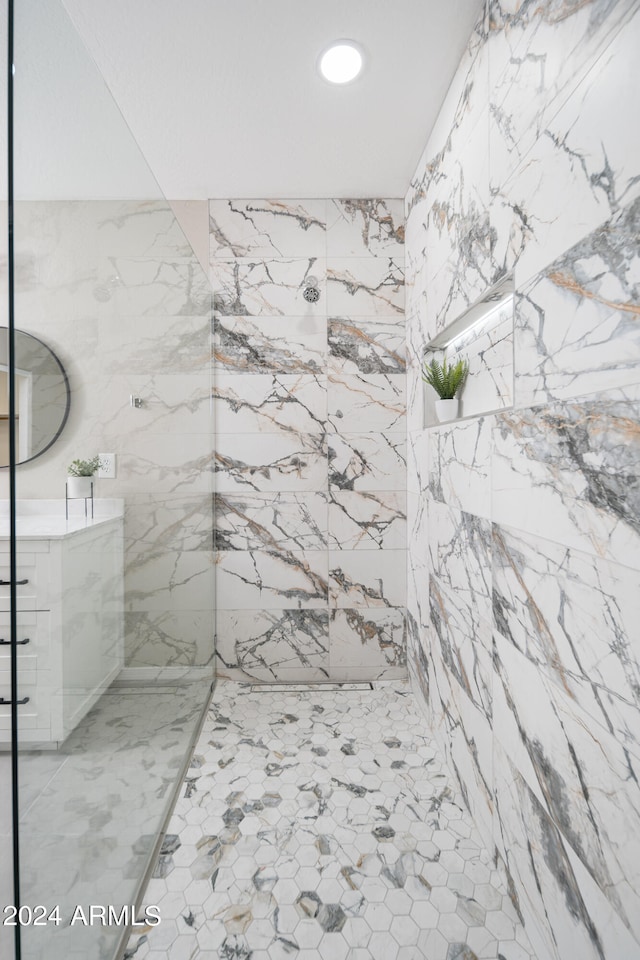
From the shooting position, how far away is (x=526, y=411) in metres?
1.20

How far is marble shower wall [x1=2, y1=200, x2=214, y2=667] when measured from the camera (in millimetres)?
813

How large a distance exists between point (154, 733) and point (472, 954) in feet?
3.23

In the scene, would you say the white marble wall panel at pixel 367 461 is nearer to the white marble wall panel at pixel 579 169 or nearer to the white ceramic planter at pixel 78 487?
the white marble wall panel at pixel 579 169

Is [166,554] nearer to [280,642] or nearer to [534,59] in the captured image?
[280,642]

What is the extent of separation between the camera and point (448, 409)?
189cm

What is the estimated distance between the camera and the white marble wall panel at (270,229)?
2592 millimetres

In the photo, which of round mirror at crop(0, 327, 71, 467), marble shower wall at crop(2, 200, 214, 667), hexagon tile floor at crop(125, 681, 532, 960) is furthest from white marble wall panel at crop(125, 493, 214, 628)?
hexagon tile floor at crop(125, 681, 532, 960)

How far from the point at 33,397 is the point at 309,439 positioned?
190 centimetres

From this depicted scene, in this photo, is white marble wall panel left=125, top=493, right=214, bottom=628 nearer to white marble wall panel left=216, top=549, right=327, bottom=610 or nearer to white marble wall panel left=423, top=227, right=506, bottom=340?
white marble wall panel left=216, top=549, right=327, bottom=610

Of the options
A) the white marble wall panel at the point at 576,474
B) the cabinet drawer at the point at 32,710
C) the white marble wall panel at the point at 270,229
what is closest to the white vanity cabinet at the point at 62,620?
the cabinet drawer at the point at 32,710

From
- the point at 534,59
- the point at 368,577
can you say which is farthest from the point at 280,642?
the point at 534,59

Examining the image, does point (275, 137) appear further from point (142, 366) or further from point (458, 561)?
point (458, 561)

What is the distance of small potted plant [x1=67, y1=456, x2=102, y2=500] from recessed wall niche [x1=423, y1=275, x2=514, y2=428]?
1.11 m

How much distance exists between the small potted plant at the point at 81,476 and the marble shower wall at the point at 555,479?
0.96m
